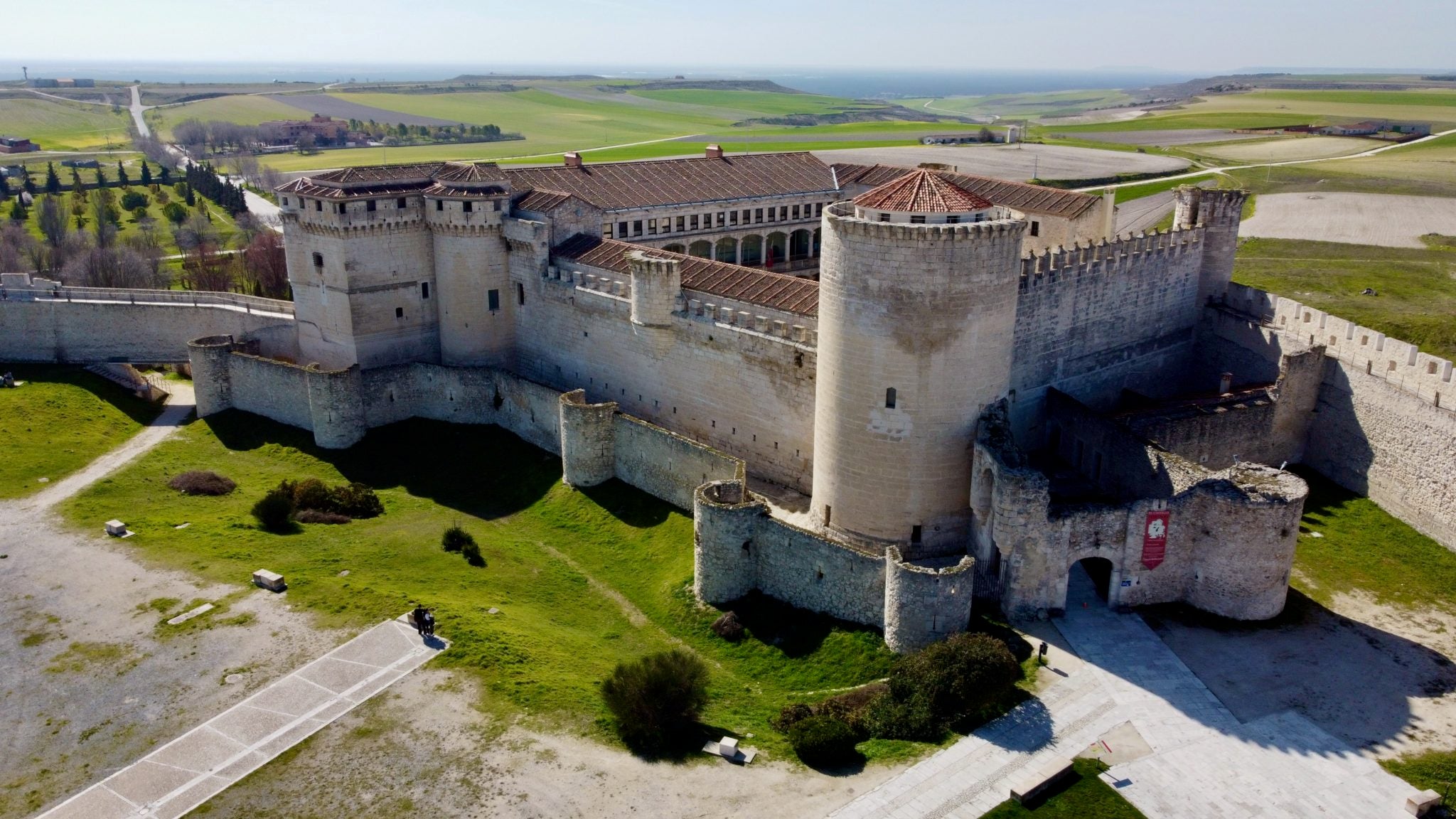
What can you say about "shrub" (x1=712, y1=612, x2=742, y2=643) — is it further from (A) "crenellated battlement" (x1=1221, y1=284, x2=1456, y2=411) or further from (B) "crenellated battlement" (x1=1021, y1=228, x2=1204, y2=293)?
(A) "crenellated battlement" (x1=1221, y1=284, x2=1456, y2=411)

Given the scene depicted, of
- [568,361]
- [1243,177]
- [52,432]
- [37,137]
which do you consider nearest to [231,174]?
[37,137]

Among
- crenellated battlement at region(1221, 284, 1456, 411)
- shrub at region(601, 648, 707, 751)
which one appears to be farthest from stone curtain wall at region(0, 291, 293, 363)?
crenellated battlement at region(1221, 284, 1456, 411)

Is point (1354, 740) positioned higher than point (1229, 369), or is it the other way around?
point (1229, 369)

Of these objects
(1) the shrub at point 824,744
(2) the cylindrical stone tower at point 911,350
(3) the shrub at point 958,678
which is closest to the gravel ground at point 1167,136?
(2) the cylindrical stone tower at point 911,350

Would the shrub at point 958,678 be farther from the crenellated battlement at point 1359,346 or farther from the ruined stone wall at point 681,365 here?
the crenellated battlement at point 1359,346

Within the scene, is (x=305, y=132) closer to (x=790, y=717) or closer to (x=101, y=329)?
(x=101, y=329)

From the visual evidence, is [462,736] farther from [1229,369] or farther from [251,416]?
[1229,369]

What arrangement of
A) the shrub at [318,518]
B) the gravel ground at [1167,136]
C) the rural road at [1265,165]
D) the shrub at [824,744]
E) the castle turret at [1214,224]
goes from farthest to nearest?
the gravel ground at [1167,136] → the rural road at [1265,165] → the castle turret at [1214,224] → the shrub at [318,518] → the shrub at [824,744]
